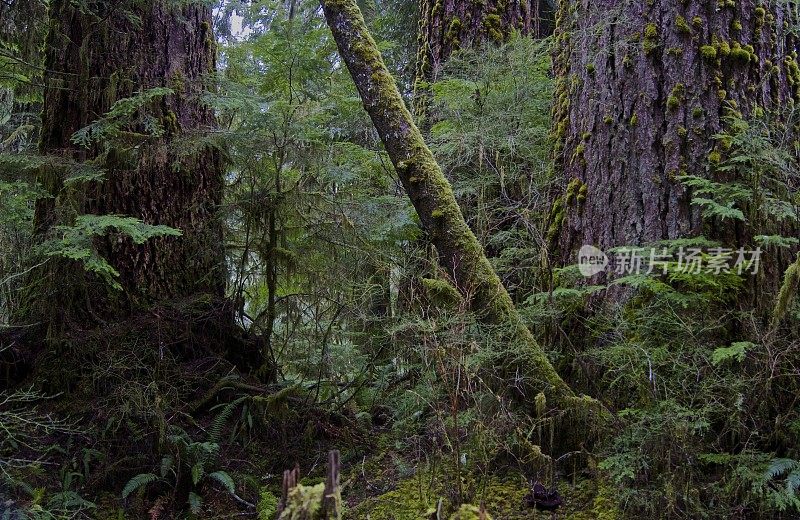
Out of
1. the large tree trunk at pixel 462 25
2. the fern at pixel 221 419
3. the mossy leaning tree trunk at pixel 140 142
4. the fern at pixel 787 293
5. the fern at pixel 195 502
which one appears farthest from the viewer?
the large tree trunk at pixel 462 25

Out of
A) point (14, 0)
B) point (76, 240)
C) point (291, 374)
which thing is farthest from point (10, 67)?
point (291, 374)

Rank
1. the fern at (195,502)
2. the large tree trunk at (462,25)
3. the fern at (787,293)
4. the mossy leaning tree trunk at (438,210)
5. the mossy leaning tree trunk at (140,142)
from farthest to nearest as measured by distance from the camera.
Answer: the large tree trunk at (462,25)
the mossy leaning tree trunk at (140,142)
the fern at (195,502)
the mossy leaning tree trunk at (438,210)
the fern at (787,293)

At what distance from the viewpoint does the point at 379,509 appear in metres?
4.32

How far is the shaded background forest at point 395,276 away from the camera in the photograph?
3.83 metres

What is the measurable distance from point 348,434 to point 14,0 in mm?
4795

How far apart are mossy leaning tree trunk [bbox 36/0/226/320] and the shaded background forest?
26 mm

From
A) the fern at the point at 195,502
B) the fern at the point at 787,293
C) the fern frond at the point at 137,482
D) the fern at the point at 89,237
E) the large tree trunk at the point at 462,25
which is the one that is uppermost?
the large tree trunk at the point at 462,25

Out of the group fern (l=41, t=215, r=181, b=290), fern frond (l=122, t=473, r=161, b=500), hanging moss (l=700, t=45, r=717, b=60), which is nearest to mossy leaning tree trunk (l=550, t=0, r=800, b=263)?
→ hanging moss (l=700, t=45, r=717, b=60)

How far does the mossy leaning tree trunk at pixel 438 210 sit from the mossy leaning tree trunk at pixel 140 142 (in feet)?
5.96

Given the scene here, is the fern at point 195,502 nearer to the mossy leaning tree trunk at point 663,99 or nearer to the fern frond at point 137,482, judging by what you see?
the fern frond at point 137,482

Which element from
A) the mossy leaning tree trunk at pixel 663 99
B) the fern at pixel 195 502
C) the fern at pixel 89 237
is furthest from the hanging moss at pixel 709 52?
the fern at pixel 195 502

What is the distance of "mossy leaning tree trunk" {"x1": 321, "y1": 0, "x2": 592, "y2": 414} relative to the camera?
4.23m

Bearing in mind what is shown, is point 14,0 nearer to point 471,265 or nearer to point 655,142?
point 471,265

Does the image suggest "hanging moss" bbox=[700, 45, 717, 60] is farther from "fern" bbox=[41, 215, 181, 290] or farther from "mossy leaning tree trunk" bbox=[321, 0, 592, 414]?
"fern" bbox=[41, 215, 181, 290]
